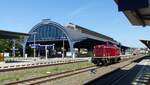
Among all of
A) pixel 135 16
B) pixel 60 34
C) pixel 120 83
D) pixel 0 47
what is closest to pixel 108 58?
pixel 120 83

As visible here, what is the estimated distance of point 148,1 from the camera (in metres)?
11.7

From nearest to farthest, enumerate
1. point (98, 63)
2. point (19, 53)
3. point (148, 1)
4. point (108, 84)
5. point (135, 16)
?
point (148, 1), point (135, 16), point (108, 84), point (98, 63), point (19, 53)

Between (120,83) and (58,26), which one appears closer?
(120,83)

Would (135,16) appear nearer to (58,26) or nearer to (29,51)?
(58,26)

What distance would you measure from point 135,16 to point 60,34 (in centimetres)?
10136

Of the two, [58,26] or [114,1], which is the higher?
[58,26]

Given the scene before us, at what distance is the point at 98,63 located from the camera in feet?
176

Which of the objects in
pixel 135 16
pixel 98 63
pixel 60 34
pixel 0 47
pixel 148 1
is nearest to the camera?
pixel 148 1

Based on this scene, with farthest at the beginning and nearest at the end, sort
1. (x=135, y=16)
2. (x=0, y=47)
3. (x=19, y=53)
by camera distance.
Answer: (x=19, y=53), (x=0, y=47), (x=135, y=16)

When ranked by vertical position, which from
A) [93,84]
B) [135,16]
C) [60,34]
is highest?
[60,34]

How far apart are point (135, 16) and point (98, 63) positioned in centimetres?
3887

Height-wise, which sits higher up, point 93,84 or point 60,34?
point 60,34

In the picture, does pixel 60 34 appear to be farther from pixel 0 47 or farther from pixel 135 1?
pixel 135 1

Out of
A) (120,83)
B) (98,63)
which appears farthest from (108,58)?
(120,83)
